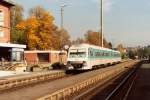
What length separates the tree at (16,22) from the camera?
3882 inches

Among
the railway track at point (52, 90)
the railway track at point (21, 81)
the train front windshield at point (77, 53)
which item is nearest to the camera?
the railway track at point (52, 90)

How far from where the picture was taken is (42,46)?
88188 millimetres

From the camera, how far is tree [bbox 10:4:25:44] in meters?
98.6

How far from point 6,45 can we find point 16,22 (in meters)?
66.6

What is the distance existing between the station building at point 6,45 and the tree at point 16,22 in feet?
112

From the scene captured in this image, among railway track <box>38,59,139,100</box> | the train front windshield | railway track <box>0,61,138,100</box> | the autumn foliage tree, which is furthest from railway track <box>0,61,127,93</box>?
the autumn foliage tree

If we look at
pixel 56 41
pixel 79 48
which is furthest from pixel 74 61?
pixel 56 41

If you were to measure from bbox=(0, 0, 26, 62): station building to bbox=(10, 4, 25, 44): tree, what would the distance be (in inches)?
1346

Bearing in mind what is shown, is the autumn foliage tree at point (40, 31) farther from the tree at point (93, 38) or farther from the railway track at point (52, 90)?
the railway track at point (52, 90)

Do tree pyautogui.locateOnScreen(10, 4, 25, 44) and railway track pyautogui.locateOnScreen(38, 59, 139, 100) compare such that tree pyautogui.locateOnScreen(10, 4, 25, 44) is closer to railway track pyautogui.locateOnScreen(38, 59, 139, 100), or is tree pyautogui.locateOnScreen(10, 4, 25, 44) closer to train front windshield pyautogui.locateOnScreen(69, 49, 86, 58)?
train front windshield pyautogui.locateOnScreen(69, 49, 86, 58)

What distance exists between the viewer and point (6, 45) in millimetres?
54375

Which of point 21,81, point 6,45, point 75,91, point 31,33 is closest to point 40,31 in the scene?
point 31,33

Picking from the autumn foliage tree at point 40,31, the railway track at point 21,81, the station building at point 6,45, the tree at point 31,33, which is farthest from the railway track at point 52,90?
the autumn foliage tree at point 40,31

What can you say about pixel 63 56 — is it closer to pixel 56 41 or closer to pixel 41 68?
pixel 41 68
